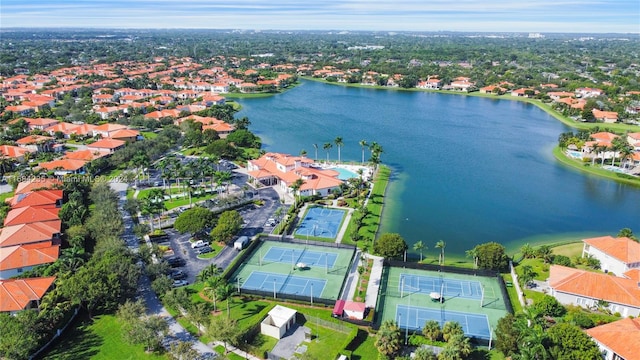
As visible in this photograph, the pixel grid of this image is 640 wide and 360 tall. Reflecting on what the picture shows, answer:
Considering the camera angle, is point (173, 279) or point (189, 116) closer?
point (173, 279)

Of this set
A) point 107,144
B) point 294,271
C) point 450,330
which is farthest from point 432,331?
point 107,144

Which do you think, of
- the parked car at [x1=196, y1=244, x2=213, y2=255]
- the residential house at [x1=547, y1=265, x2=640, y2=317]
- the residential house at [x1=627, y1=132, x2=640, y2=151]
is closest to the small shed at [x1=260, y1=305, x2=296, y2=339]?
the parked car at [x1=196, y1=244, x2=213, y2=255]

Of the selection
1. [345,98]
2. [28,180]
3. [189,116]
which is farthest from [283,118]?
[28,180]

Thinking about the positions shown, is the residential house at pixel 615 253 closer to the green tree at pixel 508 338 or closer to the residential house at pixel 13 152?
the green tree at pixel 508 338

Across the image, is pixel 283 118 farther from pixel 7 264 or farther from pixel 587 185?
pixel 7 264

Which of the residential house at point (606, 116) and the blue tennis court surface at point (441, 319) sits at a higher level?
the residential house at point (606, 116)

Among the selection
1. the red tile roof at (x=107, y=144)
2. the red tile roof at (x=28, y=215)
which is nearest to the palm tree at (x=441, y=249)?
the red tile roof at (x=28, y=215)

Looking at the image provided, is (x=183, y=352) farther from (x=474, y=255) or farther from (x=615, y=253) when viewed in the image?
(x=615, y=253)
